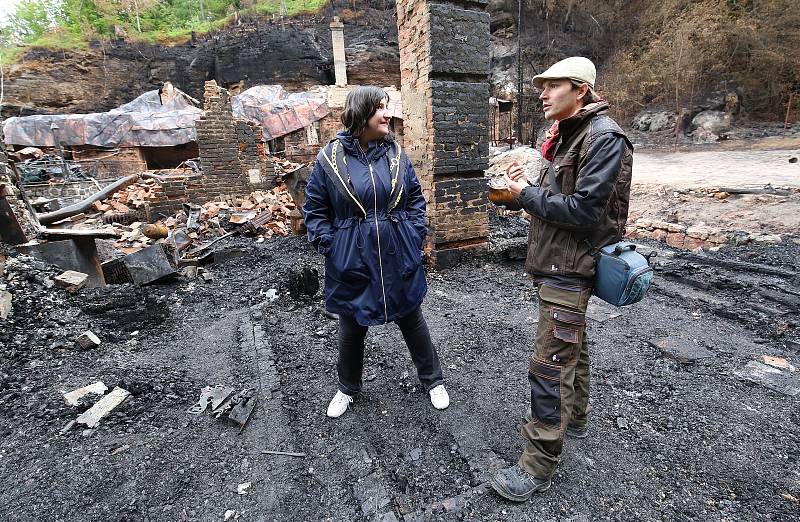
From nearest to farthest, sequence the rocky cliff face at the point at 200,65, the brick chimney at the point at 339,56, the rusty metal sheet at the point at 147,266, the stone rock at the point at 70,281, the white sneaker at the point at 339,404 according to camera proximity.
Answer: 1. the white sneaker at the point at 339,404
2. the stone rock at the point at 70,281
3. the rusty metal sheet at the point at 147,266
4. the rocky cliff face at the point at 200,65
5. the brick chimney at the point at 339,56

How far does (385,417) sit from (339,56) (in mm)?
24538

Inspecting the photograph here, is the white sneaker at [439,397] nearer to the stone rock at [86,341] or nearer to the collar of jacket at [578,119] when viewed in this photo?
the collar of jacket at [578,119]

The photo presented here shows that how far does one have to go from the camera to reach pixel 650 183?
10.3 m

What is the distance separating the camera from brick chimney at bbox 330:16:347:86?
22.7 metres

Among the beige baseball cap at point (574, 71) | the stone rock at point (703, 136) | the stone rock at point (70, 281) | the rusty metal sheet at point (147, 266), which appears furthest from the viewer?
the stone rock at point (703, 136)

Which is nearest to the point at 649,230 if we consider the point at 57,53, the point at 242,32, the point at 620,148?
the point at 620,148

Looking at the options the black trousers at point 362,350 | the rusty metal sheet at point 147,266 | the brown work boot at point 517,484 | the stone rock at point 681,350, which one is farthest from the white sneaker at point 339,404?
the rusty metal sheet at point 147,266

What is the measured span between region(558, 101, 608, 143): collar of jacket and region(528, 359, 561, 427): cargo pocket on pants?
3.43ft

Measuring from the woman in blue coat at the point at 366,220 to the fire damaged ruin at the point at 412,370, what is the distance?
572 mm

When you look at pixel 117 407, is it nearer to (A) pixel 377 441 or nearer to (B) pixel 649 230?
(A) pixel 377 441

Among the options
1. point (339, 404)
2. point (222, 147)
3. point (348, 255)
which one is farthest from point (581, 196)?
point (222, 147)

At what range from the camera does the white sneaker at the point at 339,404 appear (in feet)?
7.74

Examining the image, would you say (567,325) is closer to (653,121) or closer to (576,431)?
(576,431)

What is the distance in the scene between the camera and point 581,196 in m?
1.47
